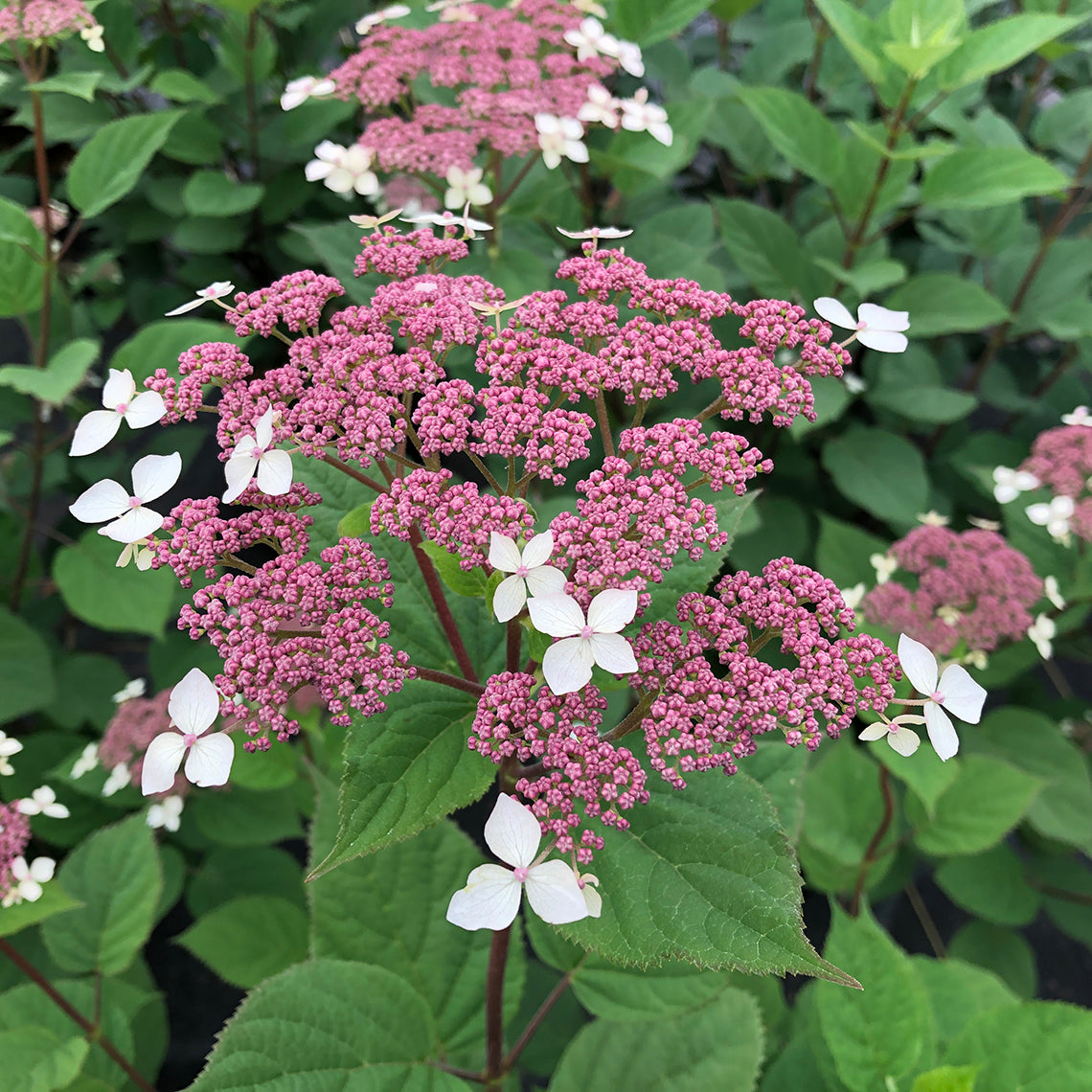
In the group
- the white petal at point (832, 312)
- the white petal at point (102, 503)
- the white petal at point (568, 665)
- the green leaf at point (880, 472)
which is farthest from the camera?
the green leaf at point (880, 472)

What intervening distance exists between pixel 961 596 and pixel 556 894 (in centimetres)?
117

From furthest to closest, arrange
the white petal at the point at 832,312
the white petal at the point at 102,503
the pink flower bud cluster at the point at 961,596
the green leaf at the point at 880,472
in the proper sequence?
the green leaf at the point at 880,472
the pink flower bud cluster at the point at 961,596
the white petal at the point at 832,312
the white petal at the point at 102,503

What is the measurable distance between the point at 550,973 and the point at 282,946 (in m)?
0.65

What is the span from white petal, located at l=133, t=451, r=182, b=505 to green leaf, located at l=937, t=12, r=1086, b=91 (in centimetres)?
167

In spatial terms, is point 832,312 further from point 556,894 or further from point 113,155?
point 113,155

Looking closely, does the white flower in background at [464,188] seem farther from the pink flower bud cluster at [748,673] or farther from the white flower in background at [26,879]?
the white flower in background at [26,879]

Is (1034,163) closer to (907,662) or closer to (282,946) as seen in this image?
(907,662)

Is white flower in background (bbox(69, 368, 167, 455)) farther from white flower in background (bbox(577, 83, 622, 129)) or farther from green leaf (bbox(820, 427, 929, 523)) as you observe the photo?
green leaf (bbox(820, 427, 929, 523))

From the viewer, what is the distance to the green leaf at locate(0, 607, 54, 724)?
71.1 inches

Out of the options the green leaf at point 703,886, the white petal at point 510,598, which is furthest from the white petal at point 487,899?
the white petal at point 510,598

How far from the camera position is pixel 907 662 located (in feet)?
2.49

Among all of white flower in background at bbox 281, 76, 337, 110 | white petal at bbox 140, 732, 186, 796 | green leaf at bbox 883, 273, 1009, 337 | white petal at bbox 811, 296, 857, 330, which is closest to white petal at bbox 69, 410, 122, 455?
white petal at bbox 140, 732, 186, 796

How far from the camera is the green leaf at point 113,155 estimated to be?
5.47ft

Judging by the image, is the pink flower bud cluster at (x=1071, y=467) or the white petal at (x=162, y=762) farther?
the pink flower bud cluster at (x=1071, y=467)
